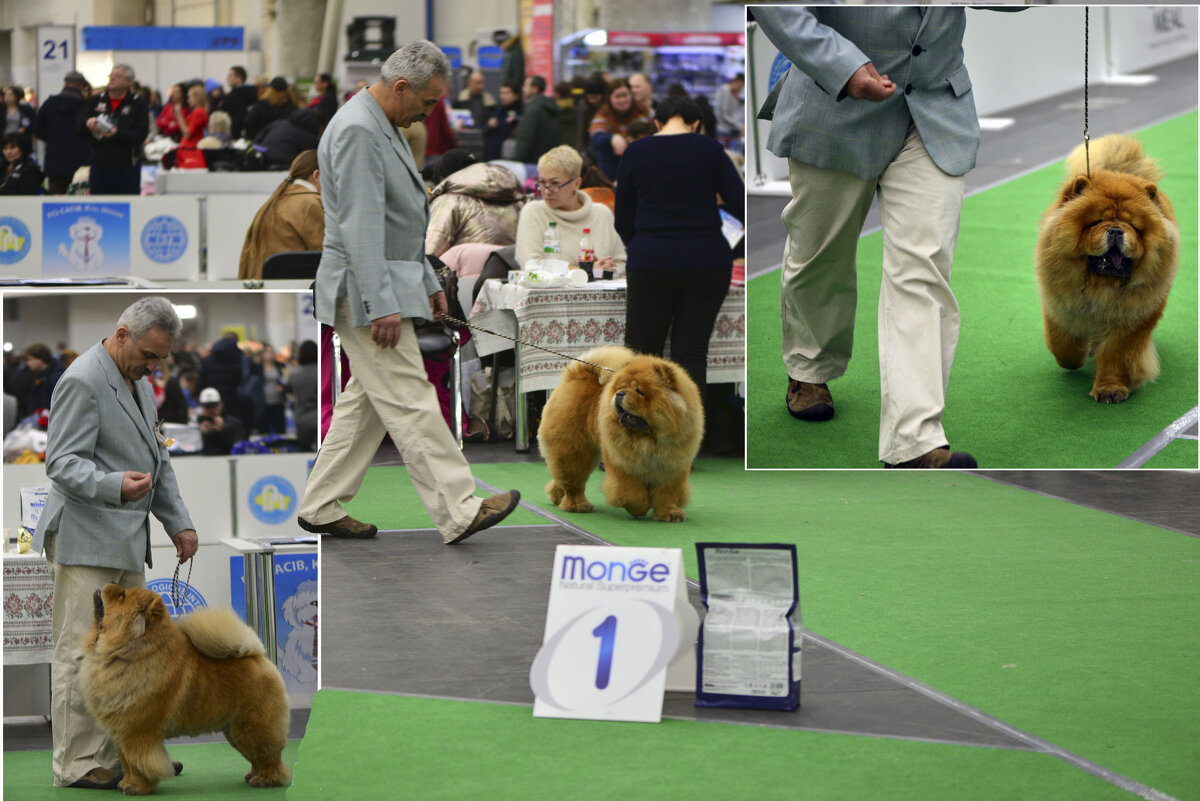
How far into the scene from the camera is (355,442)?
5227 mm

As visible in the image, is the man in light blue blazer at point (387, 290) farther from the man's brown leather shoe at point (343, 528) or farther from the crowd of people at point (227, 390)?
the crowd of people at point (227, 390)

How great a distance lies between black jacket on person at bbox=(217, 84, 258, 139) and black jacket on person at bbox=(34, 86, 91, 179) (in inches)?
146

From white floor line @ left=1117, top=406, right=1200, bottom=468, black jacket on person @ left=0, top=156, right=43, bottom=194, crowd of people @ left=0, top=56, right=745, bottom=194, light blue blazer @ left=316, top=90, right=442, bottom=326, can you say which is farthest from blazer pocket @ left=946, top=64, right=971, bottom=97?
black jacket on person @ left=0, top=156, right=43, bottom=194

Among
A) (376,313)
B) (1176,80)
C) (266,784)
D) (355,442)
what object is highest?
(1176,80)

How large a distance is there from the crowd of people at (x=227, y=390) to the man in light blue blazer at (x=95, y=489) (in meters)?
3.71

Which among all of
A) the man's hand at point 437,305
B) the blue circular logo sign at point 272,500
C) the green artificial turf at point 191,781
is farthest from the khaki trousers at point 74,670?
the blue circular logo sign at point 272,500

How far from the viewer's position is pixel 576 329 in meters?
7.25

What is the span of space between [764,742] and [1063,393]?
3.06 m

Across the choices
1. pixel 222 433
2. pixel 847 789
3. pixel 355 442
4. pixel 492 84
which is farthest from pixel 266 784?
pixel 492 84

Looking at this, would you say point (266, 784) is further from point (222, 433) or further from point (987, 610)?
point (222, 433)

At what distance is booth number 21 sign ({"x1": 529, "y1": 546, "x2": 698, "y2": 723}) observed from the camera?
132 inches

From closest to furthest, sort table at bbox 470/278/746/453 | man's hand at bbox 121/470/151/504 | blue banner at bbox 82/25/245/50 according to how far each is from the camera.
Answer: man's hand at bbox 121/470/151/504 → table at bbox 470/278/746/453 → blue banner at bbox 82/25/245/50

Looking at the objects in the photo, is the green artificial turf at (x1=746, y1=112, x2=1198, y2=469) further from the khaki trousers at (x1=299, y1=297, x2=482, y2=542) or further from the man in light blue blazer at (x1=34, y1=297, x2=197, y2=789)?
the man in light blue blazer at (x1=34, y1=297, x2=197, y2=789)

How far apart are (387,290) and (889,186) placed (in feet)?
6.19
